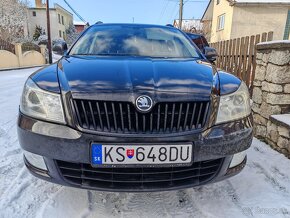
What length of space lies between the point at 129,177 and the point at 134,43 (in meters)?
1.63

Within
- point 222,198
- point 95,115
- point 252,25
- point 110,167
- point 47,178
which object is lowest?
point 222,198

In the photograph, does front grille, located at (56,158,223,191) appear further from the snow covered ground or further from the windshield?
the windshield

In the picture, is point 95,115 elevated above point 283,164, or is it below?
above

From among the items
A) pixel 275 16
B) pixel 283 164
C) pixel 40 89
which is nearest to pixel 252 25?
pixel 275 16

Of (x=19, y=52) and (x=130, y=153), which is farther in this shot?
(x=19, y=52)

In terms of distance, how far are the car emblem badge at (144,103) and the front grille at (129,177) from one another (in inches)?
14.6

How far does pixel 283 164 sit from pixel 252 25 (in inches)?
794

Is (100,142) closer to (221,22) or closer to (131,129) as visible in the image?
(131,129)

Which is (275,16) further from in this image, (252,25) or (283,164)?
(283,164)

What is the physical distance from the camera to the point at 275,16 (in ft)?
66.6

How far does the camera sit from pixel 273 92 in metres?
3.20

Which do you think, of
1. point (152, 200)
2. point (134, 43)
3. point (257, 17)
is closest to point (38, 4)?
point (257, 17)

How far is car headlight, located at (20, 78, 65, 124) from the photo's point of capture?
165 cm

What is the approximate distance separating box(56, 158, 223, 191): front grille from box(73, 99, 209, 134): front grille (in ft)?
0.81
